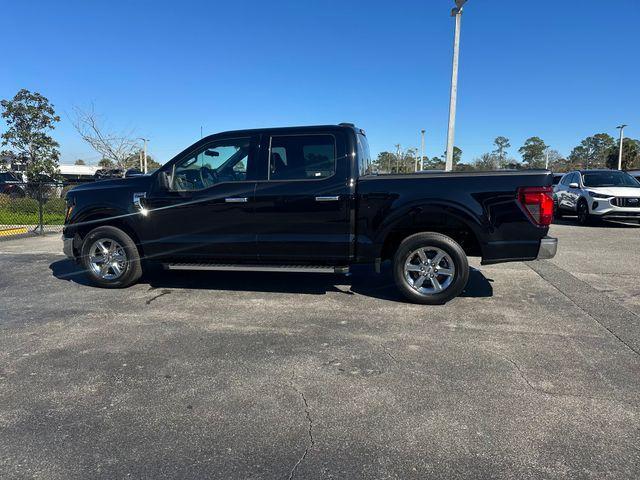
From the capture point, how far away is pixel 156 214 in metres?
5.86

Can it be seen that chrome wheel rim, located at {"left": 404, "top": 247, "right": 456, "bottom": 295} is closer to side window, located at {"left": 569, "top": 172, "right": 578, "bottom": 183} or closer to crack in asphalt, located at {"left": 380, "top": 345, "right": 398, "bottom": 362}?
crack in asphalt, located at {"left": 380, "top": 345, "right": 398, "bottom": 362}

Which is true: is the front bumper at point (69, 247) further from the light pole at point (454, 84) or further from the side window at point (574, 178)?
the side window at point (574, 178)

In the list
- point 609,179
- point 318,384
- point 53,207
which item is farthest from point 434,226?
point 53,207

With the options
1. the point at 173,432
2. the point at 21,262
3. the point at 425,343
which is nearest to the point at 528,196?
the point at 425,343

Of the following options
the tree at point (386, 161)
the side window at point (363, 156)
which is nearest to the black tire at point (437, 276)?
the side window at point (363, 156)

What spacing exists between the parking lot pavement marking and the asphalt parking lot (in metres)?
0.03

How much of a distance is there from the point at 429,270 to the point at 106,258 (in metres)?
4.30

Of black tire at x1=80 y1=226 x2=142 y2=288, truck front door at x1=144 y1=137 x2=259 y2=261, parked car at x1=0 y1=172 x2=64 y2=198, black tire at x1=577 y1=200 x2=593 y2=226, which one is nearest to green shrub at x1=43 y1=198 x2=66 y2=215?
parked car at x1=0 y1=172 x2=64 y2=198

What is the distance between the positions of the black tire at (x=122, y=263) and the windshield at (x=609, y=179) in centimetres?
1312

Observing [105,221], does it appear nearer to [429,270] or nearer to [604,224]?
[429,270]

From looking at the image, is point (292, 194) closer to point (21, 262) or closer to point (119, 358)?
point (119, 358)

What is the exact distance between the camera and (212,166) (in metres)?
5.80

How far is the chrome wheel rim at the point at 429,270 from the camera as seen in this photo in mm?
5258

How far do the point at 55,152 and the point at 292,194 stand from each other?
66.4 feet
